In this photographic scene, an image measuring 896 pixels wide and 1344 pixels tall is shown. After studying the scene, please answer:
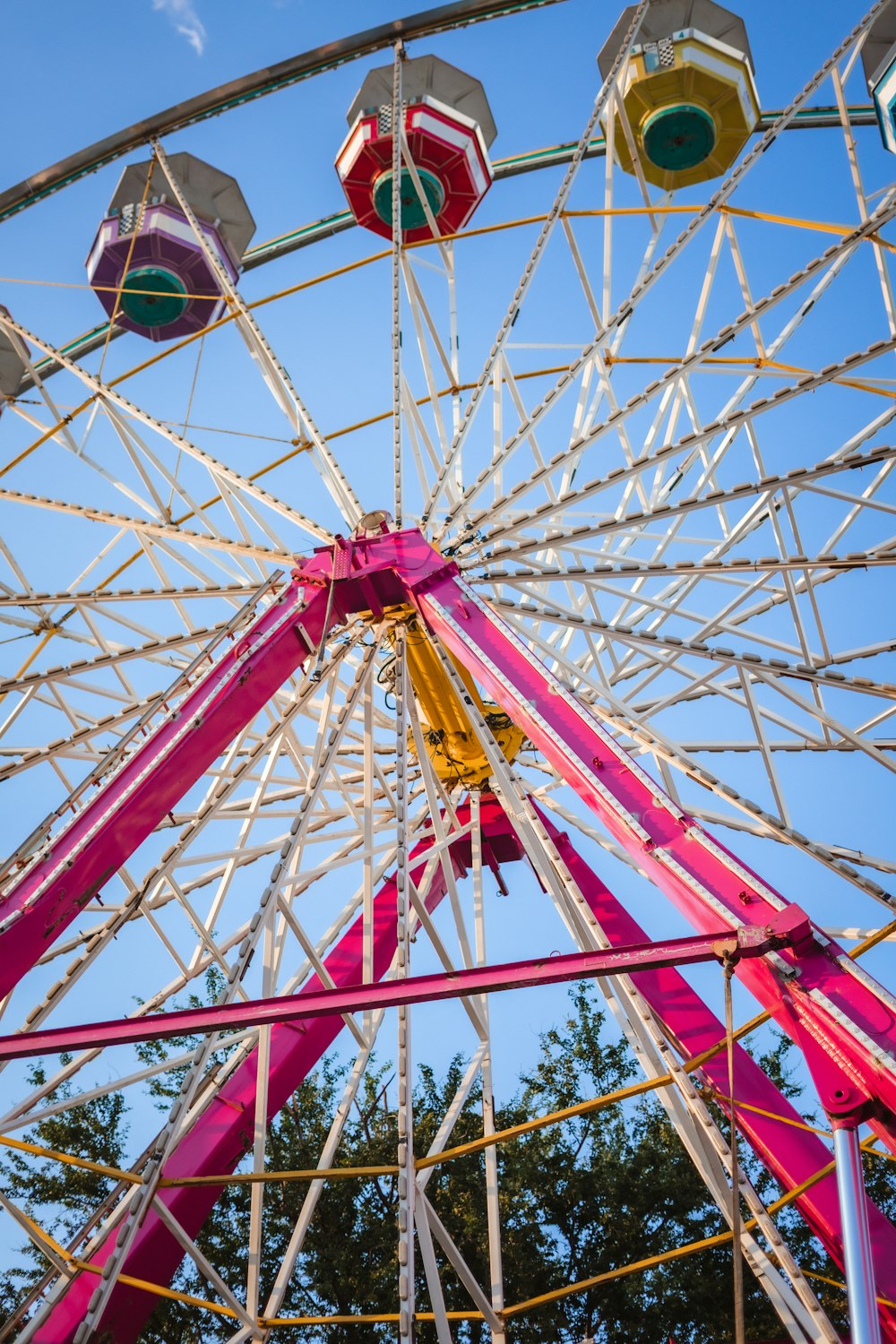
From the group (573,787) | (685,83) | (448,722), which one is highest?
(685,83)

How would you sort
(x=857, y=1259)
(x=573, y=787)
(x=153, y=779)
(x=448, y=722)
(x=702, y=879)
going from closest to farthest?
(x=857, y=1259) < (x=702, y=879) < (x=573, y=787) < (x=153, y=779) < (x=448, y=722)

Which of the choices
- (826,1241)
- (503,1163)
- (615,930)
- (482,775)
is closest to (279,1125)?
(503,1163)

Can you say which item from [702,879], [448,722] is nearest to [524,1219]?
[448,722]

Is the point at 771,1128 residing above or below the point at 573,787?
below

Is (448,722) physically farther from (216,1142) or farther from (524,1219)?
(524,1219)

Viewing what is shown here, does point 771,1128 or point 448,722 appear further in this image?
point 448,722

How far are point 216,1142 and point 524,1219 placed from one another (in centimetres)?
722

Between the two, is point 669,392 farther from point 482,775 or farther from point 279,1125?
point 279,1125

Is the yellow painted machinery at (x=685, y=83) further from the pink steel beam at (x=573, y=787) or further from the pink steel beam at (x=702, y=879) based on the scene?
the pink steel beam at (x=702, y=879)

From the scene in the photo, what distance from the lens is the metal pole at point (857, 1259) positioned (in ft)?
12.9

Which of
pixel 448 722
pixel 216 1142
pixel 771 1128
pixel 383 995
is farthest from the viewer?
pixel 448 722

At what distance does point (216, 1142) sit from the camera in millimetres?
8711

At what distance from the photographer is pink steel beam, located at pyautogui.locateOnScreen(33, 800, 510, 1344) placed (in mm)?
7422

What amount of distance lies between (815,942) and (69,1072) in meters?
5.82
